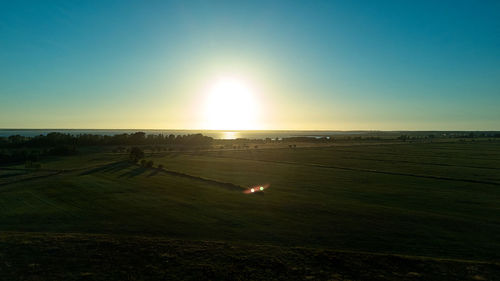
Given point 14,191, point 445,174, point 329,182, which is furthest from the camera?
point 445,174

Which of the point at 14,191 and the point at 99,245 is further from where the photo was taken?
the point at 14,191

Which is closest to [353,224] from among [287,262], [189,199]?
[287,262]

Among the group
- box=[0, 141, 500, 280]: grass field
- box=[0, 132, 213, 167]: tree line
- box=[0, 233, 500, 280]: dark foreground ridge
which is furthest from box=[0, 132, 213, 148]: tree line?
box=[0, 233, 500, 280]: dark foreground ridge

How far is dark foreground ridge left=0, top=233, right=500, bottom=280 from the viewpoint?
11547 mm

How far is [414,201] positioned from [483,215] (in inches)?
220

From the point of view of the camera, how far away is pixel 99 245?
14.4 m

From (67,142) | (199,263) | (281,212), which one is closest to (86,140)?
(67,142)

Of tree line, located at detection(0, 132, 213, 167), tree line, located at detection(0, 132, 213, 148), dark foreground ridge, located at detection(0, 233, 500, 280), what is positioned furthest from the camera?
tree line, located at detection(0, 132, 213, 148)

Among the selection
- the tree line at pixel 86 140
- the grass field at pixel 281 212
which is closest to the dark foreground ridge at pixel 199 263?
the grass field at pixel 281 212

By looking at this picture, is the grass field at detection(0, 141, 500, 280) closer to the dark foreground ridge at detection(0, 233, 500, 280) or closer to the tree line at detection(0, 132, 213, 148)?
the dark foreground ridge at detection(0, 233, 500, 280)

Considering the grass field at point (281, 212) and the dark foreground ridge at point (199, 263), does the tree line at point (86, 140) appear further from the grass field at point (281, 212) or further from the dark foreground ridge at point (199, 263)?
the dark foreground ridge at point (199, 263)

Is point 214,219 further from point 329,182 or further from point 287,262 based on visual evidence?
point 329,182

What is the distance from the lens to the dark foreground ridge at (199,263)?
11.5m

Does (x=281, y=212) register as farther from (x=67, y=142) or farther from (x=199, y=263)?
(x=67, y=142)
